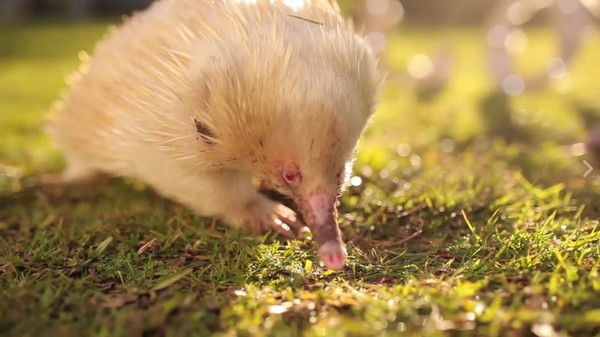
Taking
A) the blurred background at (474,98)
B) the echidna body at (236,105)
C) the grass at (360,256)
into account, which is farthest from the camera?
the blurred background at (474,98)

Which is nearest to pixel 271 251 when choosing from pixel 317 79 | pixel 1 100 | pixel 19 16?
pixel 317 79

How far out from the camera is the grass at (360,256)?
1.68 metres

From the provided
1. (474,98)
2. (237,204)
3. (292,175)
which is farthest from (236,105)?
(474,98)

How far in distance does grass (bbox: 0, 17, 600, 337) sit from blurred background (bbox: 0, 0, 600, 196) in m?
0.04

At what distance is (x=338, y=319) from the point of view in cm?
164

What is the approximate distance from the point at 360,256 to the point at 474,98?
328 cm

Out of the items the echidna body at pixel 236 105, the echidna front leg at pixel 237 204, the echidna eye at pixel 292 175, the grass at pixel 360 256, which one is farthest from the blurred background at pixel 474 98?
the echidna eye at pixel 292 175

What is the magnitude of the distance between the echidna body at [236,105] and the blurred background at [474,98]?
0.89m

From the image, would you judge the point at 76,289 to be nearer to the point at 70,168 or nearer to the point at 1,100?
the point at 70,168

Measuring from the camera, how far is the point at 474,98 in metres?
5.15

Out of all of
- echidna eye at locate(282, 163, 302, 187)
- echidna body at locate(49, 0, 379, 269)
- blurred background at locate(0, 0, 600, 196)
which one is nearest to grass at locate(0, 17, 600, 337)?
blurred background at locate(0, 0, 600, 196)

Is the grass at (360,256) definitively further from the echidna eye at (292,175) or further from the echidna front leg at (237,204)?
the echidna eye at (292,175)

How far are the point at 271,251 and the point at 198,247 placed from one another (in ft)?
0.83

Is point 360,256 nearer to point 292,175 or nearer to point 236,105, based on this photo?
point 292,175
